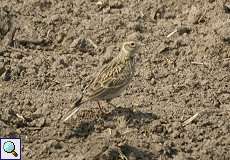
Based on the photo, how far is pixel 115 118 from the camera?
9.84m

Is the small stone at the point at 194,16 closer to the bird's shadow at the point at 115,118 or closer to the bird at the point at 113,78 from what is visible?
the bird at the point at 113,78

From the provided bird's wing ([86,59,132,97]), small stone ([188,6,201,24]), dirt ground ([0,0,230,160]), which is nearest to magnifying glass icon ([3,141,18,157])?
dirt ground ([0,0,230,160])

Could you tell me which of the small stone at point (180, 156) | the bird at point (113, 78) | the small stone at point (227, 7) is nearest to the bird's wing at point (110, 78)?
the bird at point (113, 78)

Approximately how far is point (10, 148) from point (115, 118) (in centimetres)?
145

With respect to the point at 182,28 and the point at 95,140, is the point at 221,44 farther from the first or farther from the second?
the point at 95,140

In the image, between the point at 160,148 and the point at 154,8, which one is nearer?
the point at 160,148

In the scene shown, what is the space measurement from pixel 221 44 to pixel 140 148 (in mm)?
2967

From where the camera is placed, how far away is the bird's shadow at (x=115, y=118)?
374 inches

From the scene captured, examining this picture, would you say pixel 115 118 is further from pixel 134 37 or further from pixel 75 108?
pixel 134 37

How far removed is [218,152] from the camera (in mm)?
9352

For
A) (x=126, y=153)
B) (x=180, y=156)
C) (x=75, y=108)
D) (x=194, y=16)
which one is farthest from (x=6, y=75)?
(x=194, y=16)

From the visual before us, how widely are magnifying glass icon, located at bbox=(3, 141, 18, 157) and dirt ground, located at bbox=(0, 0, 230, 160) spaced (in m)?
0.13

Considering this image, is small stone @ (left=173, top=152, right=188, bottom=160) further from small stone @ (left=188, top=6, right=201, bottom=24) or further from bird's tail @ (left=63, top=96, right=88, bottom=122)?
small stone @ (left=188, top=6, right=201, bottom=24)

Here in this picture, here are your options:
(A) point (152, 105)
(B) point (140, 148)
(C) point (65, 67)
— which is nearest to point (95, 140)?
(B) point (140, 148)
